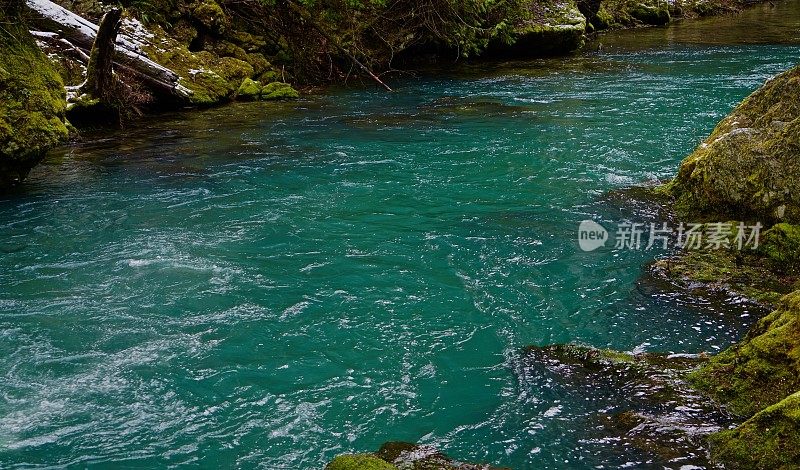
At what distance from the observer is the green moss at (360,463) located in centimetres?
365

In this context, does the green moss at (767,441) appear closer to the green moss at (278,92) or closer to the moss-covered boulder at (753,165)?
the moss-covered boulder at (753,165)

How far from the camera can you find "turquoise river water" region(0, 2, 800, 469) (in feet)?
15.3

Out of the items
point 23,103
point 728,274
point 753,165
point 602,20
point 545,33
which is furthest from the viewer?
point 602,20

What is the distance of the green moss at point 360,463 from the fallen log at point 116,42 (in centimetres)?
1230

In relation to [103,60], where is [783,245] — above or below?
below

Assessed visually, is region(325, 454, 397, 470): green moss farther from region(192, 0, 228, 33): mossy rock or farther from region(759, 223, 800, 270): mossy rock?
region(192, 0, 228, 33): mossy rock

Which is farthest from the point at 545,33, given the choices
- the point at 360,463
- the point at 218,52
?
the point at 360,463

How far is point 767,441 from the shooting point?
3.61 m

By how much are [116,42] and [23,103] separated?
512 centimetres

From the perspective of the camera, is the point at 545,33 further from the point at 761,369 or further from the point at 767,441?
the point at 767,441

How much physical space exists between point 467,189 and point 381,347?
445 centimetres

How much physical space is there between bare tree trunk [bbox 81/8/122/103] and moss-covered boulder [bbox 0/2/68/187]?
2.51 meters

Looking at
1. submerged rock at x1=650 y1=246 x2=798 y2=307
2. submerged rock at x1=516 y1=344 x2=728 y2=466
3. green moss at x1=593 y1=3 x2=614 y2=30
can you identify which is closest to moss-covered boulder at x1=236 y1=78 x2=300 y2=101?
submerged rock at x1=650 y1=246 x2=798 y2=307

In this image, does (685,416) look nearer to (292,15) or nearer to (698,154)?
(698,154)
